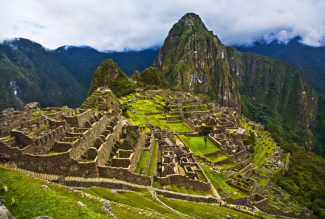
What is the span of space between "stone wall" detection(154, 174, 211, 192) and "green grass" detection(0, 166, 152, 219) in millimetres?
9245

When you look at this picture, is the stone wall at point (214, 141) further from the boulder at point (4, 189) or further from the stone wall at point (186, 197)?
the boulder at point (4, 189)

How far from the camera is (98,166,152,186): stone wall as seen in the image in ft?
60.5

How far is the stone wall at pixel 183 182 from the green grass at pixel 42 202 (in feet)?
30.3

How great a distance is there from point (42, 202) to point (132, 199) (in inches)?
284

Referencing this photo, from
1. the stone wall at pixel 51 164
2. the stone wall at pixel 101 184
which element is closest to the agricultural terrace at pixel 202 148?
the stone wall at pixel 101 184

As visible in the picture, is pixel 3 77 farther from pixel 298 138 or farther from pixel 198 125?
pixel 298 138

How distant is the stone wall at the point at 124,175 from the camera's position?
1845 cm

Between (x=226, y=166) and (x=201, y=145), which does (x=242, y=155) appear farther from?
(x=201, y=145)

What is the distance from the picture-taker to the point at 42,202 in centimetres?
1034

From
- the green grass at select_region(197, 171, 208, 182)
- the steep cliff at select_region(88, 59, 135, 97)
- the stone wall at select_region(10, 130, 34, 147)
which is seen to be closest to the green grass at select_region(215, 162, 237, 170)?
the green grass at select_region(197, 171, 208, 182)

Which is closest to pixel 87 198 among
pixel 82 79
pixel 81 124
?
pixel 81 124

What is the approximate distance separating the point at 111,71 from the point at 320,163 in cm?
10545

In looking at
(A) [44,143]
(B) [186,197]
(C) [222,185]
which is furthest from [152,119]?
(A) [44,143]

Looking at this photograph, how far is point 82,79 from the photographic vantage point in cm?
14375
